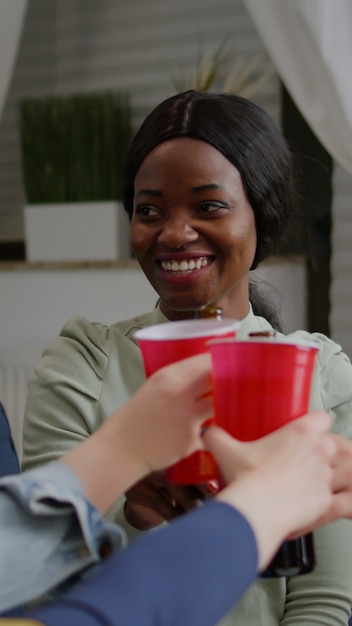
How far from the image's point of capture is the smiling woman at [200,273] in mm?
1061

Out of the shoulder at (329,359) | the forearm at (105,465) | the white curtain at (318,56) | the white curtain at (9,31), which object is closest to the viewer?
the forearm at (105,465)

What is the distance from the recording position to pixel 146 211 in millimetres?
1100

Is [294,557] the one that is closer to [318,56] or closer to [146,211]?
[146,211]

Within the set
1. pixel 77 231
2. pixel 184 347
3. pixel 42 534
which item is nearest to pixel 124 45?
pixel 77 231

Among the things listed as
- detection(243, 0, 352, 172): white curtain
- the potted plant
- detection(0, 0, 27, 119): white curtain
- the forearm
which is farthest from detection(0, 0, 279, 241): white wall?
the forearm

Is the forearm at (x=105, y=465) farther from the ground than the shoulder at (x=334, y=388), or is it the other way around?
the forearm at (x=105, y=465)

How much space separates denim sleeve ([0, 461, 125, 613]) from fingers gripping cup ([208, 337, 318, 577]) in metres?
0.14

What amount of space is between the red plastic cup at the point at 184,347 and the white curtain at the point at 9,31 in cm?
204

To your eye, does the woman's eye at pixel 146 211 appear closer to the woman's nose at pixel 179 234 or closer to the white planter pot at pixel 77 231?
the woman's nose at pixel 179 234

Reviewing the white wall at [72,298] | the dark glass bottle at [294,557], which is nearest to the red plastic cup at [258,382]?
the dark glass bottle at [294,557]

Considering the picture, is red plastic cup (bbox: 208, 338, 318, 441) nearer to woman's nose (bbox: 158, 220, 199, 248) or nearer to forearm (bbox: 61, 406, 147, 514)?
forearm (bbox: 61, 406, 147, 514)

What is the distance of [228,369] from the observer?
2.12 ft

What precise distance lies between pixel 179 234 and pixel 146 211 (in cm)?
7

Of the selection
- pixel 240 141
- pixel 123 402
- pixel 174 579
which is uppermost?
pixel 240 141
